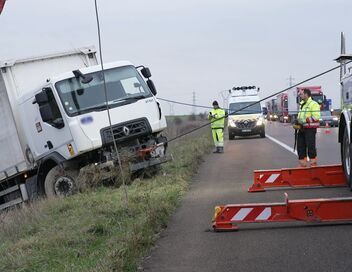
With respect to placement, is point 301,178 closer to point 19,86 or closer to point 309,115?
point 309,115

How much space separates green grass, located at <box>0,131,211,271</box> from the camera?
6402 millimetres

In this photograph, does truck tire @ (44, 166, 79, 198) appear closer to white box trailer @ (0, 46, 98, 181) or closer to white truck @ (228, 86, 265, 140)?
white box trailer @ (0, 46, 98, 181)

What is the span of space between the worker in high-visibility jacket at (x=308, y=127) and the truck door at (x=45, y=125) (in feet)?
→ 16.2

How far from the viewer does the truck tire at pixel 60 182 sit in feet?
42.8

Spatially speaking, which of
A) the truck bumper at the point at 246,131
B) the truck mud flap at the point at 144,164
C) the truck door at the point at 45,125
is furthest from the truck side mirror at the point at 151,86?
the truck bumper at the point at 246,131

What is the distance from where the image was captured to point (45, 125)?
13.3 m

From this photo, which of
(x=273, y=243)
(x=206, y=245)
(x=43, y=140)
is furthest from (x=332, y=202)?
(x=43, y=140)

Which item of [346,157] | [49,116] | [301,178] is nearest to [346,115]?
[346,157]

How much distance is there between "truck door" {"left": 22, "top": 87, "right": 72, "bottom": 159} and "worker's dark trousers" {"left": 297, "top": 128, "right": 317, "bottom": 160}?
4.94 metres

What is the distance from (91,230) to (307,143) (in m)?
6.40

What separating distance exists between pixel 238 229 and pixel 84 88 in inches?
244

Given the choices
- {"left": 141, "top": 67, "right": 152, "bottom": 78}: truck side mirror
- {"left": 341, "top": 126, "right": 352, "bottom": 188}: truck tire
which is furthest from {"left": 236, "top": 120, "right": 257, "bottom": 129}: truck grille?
{"left": 341, "top": 126, "right": 352, "bottom": 188}: truck tire

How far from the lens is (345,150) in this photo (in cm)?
1054

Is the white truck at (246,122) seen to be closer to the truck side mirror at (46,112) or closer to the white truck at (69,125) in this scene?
the white truck at (69,125)
